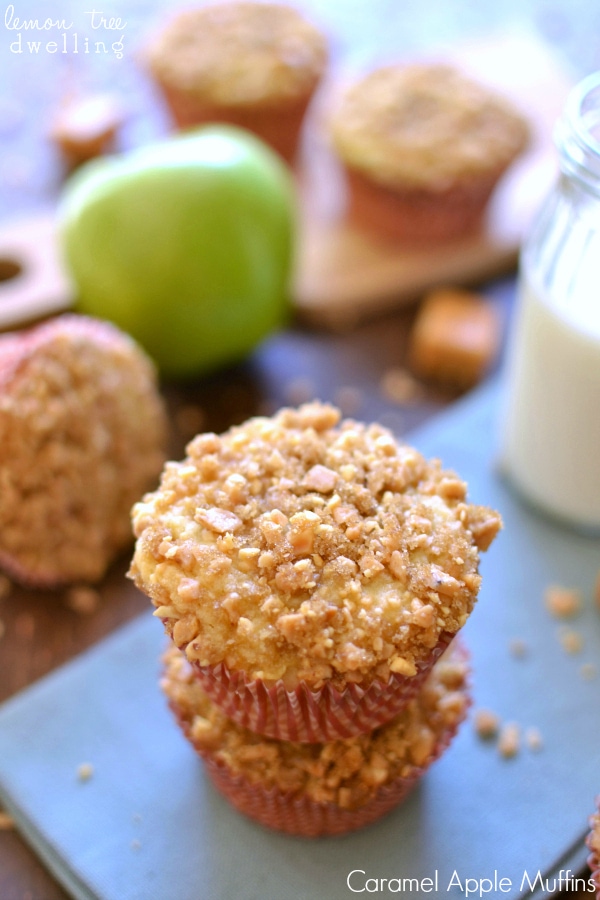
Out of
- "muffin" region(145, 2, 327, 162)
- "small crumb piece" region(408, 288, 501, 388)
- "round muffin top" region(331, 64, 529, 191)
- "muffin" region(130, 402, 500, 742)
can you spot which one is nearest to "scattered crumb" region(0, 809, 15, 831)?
"muffin" region(130, 402, 500, 742)

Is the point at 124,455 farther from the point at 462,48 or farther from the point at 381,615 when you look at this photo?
the point at 462,48

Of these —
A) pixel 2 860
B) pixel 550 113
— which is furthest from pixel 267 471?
pixel 550 113

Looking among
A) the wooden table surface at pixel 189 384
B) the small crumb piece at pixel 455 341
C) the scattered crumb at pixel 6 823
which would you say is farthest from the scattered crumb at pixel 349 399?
the scattered crumb at pixel 6 823

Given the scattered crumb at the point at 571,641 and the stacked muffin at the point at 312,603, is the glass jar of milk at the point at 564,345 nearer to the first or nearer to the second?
the scattered crumb at the point at 571,641

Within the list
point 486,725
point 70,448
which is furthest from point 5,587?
point 486,725

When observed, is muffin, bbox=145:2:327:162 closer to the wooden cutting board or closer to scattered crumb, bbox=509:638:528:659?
the wooden cutting board

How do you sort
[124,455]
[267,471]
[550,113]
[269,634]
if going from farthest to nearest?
[550,113] < [124,455] < [267,471] < [269,634]

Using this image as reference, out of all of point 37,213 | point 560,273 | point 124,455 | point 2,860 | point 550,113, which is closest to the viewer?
point 2,860
